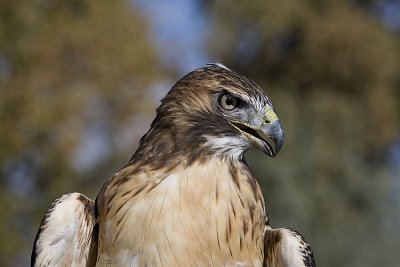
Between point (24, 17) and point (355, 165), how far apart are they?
1035 cm

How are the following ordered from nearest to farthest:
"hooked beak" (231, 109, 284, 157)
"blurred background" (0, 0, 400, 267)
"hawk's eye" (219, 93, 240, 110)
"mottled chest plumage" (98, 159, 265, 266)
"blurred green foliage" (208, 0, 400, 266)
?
"mottled chest plumage" (98, 159, 265, 266)
"hooked beak" (231, 109, 284, 157)
"hawk's eye" (219, 93, 240, 110)
"blurred background" (0, 0, 400, 267)
"blurred green foliage" (208, 0, 400, 266)

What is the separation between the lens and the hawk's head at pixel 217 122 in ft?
20.9

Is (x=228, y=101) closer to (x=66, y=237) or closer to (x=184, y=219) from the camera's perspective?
(x=184, y=219)

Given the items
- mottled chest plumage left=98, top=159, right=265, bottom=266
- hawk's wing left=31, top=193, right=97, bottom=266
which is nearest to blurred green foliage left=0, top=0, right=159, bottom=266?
hawk's wing left=31, top=193, right=97, bottom=266

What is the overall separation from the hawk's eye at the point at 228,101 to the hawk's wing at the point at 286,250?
2.75 feet

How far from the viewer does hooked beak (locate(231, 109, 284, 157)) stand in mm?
6297

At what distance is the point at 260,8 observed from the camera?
38906mm

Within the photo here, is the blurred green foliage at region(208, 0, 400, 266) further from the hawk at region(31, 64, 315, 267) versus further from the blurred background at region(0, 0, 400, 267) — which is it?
the hawk at region(31, 64, 315, 267)

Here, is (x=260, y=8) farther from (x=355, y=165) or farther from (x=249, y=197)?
(x=249, y=197)

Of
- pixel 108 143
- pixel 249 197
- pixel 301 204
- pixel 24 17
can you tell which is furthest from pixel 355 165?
pixel 249 197

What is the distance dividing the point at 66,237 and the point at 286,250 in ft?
4.43

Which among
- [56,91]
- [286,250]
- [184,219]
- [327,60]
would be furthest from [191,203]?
[327,60]

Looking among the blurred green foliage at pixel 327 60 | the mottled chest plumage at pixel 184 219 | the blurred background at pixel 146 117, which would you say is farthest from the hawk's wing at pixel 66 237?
the blurred green foliage at pixel 327 60

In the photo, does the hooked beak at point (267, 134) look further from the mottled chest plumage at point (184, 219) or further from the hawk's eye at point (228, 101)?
the mottled chest plumage at point (184, 219)
